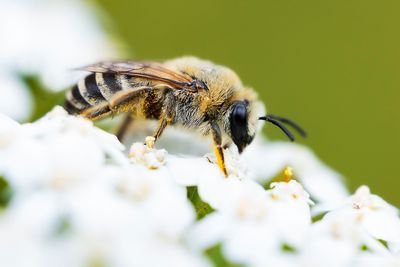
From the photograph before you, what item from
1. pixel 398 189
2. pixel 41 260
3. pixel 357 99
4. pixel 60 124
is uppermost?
Answer: pixel 357 99

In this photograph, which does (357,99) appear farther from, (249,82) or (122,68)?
(122,68)

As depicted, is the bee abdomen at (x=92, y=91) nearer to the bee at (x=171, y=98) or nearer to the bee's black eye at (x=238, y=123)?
the bee at (x=171, y=98)

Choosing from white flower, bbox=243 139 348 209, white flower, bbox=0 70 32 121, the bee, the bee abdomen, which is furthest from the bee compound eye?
white flower, bbox=0 70 32 121

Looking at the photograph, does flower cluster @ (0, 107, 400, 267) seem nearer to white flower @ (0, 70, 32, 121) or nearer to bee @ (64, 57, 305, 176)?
bee @ (64, 57, 305, 176)

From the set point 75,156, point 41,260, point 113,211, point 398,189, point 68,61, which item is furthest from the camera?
point 398,189

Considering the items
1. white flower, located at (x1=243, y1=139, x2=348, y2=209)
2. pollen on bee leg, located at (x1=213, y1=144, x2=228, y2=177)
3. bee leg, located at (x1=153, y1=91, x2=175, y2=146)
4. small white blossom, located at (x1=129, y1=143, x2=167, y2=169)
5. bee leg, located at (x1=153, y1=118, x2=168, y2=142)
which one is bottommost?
small white blossom, located at (x1=129, y1=143, x2=167, y2=169)

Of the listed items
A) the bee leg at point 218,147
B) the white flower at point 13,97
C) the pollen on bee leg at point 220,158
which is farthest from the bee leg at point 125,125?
the pollen on bee leg at point 220,158

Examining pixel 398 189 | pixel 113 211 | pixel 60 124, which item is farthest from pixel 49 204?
pixel 398 189
